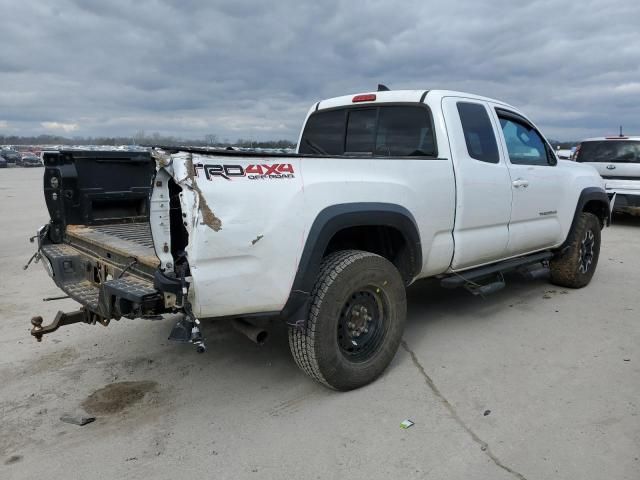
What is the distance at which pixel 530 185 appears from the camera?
5109 mm

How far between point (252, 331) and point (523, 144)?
11.7 ft

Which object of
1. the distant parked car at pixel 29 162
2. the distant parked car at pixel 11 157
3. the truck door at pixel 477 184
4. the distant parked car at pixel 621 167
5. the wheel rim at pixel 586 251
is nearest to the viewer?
the truck door at pixel 477 184

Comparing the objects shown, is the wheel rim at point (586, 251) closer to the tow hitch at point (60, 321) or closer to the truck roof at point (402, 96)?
the truck roof at point (402, 96)

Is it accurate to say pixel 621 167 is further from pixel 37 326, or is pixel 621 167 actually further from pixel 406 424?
pixel 37 326

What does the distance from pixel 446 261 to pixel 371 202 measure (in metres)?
1.12

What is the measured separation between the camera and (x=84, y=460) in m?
2.88

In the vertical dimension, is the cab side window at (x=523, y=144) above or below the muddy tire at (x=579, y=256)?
above

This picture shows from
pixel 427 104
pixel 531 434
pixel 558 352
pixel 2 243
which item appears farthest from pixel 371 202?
pixel 2 243

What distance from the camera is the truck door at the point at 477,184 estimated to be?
4277 millimetres

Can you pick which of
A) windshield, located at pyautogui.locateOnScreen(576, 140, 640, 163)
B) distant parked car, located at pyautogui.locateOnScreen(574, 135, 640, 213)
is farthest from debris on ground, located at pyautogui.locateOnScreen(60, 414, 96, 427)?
windshield, located at pyautogui.locateOnScreen(576, 140, 640, 163)

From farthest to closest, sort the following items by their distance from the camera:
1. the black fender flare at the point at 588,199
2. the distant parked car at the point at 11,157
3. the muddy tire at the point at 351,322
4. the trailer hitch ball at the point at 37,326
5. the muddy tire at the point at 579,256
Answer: the distant parked car at the point at 11,157 < the muddy tire at the point at 579,256 < the black fender flare at the point at 588,199 < the trailer hitch ball at the point at 37,326 < the muddy tire at the point at 351,322

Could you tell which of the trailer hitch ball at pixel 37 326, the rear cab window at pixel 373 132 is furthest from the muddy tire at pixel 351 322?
the trailer hitch ball at pixel 37 326

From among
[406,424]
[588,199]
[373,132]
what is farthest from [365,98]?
[588,199]

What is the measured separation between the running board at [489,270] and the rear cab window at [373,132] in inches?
42.0
